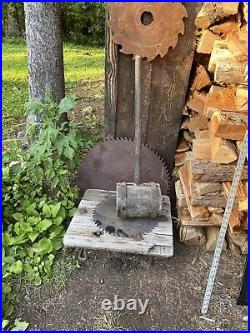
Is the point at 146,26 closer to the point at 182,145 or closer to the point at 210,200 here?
the point at 182,145

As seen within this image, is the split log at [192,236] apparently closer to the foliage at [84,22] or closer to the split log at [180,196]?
the split log at [180,196]

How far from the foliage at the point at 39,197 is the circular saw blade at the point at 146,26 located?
54 cm

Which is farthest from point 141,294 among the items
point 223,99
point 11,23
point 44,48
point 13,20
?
point 13,20

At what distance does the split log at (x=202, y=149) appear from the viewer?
2260 mm

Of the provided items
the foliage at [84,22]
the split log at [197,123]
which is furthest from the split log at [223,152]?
the foliage at [84,22]

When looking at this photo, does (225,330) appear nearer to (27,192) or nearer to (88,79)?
(27,192)

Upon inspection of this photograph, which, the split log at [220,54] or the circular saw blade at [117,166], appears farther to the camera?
the circular saw blade at [117,166]

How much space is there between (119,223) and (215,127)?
0.79 metres

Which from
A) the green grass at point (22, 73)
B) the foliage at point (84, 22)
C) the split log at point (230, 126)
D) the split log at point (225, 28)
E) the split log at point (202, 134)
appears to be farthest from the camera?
the foliage at point (84, 22)

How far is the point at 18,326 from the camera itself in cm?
203

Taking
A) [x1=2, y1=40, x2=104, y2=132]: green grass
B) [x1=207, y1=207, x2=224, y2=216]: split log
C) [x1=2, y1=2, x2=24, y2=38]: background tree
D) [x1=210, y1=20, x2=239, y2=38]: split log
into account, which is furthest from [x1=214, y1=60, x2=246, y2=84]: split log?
[x1=2, y1=2, x2=24, y2=38]: background tree

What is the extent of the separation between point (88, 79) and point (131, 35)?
9.68ft

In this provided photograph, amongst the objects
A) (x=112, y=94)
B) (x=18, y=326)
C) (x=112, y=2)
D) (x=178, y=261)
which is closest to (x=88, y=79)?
(x=112, y=94)

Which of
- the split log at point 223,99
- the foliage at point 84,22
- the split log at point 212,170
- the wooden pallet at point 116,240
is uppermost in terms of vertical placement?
the foliage at point 84,22
